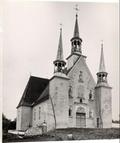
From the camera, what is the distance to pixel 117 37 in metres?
2.77

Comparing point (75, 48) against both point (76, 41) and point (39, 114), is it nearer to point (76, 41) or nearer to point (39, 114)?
point (76, 41)

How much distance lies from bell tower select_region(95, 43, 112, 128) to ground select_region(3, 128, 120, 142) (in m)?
0.07

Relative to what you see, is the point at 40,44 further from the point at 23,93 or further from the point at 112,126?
the point at 112,126

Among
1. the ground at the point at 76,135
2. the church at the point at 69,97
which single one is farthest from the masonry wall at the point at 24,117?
the ground at the point at 76,135

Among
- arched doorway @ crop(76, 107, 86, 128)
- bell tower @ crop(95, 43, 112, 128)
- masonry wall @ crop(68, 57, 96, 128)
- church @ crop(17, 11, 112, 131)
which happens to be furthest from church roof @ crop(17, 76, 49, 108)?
bell tower @ crop(95, 43, 112, 128)

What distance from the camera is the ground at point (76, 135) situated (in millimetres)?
2436

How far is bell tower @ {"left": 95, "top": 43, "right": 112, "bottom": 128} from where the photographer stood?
269cm

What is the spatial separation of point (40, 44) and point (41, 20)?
228mm

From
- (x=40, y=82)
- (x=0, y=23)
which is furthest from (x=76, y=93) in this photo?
(x=0, y=23)

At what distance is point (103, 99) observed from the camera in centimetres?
271

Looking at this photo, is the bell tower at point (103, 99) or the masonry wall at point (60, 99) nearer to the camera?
the masonry wall at point (60, 99)

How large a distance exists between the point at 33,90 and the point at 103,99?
71 cm

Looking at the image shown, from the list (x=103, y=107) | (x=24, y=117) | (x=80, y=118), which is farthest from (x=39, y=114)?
(x=103, y=107)

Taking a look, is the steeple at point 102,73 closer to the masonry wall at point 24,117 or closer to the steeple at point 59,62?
the steeple at point 59,62
